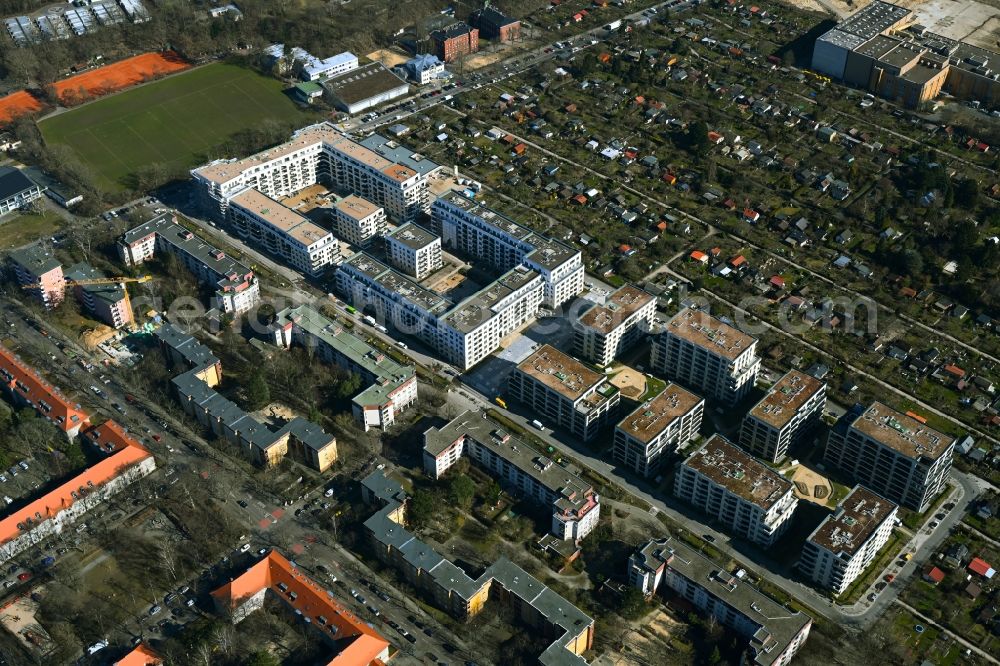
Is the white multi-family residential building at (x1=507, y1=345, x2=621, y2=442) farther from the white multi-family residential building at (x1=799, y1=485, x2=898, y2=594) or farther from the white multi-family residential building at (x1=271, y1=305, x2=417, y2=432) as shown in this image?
the white multi-family residential building at (x1=799, y1=485, x2=898, y2=594)

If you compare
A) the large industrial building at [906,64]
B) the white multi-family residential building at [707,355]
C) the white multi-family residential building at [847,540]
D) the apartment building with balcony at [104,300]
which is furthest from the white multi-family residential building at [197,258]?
the large industrial building at [906,64]

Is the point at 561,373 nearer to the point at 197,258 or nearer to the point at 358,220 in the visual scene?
the point at 358,220

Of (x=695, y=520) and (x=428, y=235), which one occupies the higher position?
(x=428, y=235)

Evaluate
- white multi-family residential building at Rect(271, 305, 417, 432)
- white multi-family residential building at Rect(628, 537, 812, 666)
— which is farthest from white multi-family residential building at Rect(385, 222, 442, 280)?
white multi-family residential building at Rect(628, 537, 812, 666)

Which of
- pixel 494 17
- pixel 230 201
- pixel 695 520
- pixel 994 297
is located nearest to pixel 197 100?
pixel 230 201

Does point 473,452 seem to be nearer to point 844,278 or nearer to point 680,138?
point 844,278

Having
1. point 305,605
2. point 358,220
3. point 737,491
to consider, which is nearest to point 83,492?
point 305,605
